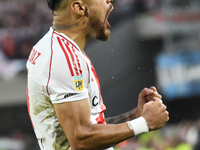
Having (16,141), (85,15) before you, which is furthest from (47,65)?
(16,141)

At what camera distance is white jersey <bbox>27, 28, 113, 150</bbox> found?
169 cm

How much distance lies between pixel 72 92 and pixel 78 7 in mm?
578

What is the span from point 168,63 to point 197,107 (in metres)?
1.37

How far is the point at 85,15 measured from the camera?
6.54 ft

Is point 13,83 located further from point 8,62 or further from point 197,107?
point 197,107

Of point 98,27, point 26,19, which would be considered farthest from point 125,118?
point 26,19

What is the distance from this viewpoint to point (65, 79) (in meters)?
1.68

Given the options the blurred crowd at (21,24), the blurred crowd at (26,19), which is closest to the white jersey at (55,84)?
the blurred crowd at (26,19)

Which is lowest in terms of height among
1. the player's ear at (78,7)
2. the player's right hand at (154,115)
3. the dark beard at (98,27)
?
the player's right hand at (154,115)

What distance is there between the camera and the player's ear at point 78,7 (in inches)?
76.4

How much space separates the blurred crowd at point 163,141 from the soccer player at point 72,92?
14.6 ft

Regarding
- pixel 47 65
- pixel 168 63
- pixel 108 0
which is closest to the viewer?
pixel 47 65

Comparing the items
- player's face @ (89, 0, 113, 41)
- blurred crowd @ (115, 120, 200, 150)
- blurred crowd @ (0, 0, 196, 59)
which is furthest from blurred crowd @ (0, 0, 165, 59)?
player's face @ (89, 0, 113, 41)

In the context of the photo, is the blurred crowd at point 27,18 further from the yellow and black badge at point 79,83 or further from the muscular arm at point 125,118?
the yellow and black badge at point 79,83
